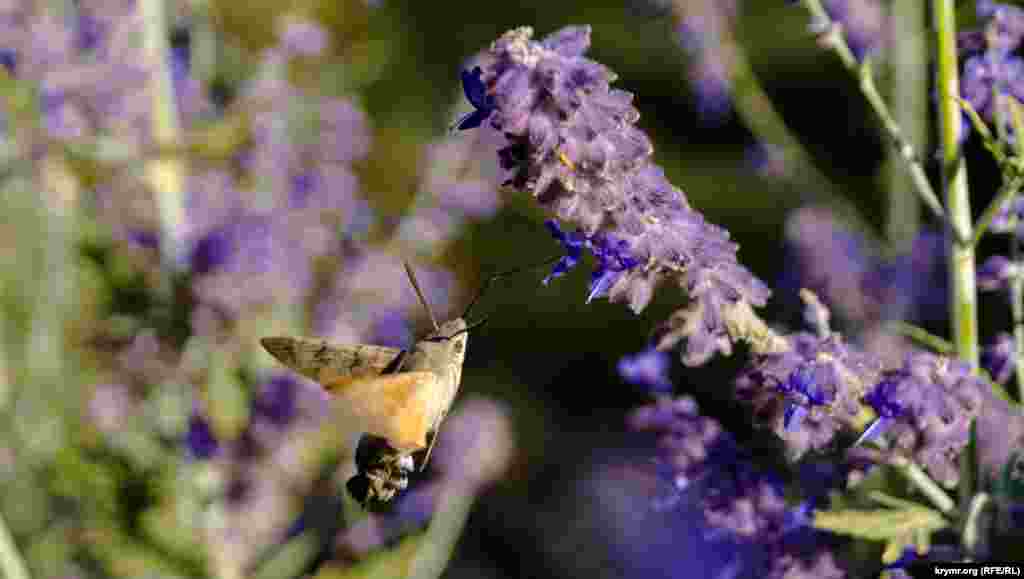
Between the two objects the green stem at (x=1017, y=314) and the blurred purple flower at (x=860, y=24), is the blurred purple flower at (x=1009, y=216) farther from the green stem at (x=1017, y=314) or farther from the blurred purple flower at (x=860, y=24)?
the blurred purple flower at (x=860, y=24)

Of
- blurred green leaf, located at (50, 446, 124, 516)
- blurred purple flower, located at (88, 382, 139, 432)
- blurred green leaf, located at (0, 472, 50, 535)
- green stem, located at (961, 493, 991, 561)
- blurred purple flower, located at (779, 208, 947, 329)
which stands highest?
green stem, located at (961, 493, 991, 561)

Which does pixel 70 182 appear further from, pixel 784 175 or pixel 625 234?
pixel 625 234

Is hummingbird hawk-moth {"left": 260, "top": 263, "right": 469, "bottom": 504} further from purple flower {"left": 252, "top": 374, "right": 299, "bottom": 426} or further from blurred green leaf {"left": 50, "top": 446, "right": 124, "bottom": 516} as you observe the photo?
blurred green leaf {"left": 50, "top": 446, "right": 124, "bottom": 516}

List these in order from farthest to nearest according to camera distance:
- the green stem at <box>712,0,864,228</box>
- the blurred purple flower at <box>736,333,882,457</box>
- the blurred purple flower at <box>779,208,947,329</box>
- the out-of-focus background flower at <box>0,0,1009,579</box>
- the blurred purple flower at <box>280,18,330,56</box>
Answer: the blurred purple flower at <box>280,18,330,56</box>
the green stem at <box>712,0,864,228</box>
the out-of-focus background flower at <box>0,0,1009,579</box>
the blurred purple flower at <box>779,208,947,329</box>
the blurred purple flower at <box>736,333,882,457</box>

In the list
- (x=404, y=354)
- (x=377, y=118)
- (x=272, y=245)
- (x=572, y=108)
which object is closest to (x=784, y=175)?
(x=272, y=245)

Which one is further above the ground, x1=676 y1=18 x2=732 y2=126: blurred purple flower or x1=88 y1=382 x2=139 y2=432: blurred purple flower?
x1=676 y1=18 x2=732 y2=126: blurred purple flower

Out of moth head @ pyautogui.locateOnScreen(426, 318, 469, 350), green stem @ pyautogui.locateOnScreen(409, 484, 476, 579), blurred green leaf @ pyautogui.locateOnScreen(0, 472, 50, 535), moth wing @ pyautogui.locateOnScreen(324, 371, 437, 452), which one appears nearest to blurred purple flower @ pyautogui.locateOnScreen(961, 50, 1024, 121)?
moth head @ pyautogui.locateOnScreen(426, 318, 469, 350)

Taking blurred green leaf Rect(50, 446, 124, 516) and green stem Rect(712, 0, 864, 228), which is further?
green stem Rect(712, 0, 864, 228)

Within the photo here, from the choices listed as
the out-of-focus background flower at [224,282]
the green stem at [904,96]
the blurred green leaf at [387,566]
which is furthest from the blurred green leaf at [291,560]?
the green stem at [904,96]
